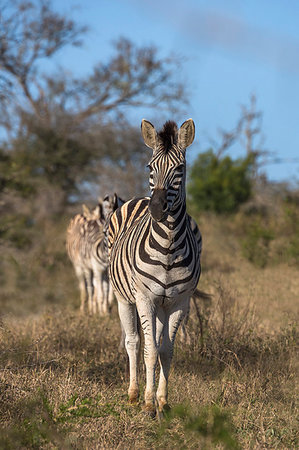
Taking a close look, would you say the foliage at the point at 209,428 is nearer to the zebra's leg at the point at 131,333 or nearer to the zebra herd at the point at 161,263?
the zebra herd at the point at 161,263

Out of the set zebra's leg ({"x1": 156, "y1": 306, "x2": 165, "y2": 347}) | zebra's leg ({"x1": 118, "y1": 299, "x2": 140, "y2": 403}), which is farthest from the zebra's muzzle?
zebra's leg ({"x1": 118, "y1": 299, "x2": 140, "y2": 403})

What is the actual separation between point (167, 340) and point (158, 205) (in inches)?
48.5

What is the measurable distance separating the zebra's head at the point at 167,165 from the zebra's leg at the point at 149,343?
29.6 inches

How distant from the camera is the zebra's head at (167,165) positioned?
495cm

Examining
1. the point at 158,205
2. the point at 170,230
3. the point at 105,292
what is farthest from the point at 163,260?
the point at 105,292

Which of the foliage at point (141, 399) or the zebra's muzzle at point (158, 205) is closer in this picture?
the foliage at point (141, 399)

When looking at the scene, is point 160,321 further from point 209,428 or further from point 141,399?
point 209,428

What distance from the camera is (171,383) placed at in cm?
598

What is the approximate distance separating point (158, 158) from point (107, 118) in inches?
1020

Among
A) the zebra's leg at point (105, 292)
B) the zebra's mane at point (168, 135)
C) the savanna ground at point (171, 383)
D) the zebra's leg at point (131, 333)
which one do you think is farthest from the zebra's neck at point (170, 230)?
the zebra's leg at point (105, 292)

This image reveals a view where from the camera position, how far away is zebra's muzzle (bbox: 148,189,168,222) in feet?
16.0

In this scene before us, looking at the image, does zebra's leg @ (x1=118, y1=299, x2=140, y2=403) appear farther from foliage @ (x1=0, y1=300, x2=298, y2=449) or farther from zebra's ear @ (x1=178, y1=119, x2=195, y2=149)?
zebra's ear @ (x1=178, y1=119, x2=195, y2=149)

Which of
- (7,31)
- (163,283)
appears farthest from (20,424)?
(7,31)

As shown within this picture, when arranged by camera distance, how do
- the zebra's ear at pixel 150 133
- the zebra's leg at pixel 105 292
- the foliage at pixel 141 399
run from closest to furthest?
the foliage at pixel 141 399, the zebra's ear at pixel 150 133, the zebra's leg at pixel 105 292
